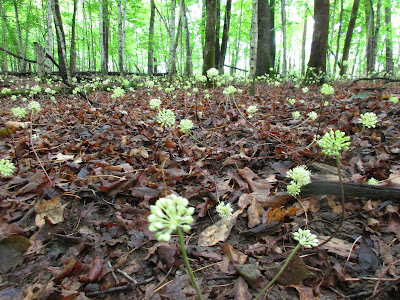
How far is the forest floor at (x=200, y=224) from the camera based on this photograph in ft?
4.44

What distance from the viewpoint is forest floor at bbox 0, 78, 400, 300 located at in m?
1.35

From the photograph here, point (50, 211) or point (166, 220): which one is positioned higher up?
point (166, 220)

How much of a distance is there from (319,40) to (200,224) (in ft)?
31.0

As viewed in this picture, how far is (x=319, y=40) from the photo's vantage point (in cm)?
874

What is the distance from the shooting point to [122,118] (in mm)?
4496

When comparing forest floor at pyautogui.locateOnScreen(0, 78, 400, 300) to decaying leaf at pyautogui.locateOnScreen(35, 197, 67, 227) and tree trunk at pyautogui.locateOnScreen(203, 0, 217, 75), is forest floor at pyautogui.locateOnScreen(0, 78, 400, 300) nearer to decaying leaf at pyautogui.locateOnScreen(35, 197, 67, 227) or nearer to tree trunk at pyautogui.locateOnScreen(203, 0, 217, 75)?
decaying leaf at pyautogui.locateOnScreen(35, 197, 67, 227)

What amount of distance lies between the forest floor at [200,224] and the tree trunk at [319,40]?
677cm

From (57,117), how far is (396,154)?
18.4 ft

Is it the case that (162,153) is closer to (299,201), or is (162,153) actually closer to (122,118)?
(299,201)

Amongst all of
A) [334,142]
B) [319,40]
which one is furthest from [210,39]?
[334,142]

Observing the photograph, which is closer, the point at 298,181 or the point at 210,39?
the point at 298,181

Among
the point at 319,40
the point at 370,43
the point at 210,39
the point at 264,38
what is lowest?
the point at 319,40

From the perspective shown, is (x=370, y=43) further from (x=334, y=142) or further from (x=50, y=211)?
(x=50, y=211)

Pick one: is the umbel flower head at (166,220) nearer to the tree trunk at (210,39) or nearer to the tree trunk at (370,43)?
the tree trunk at (210,39)
